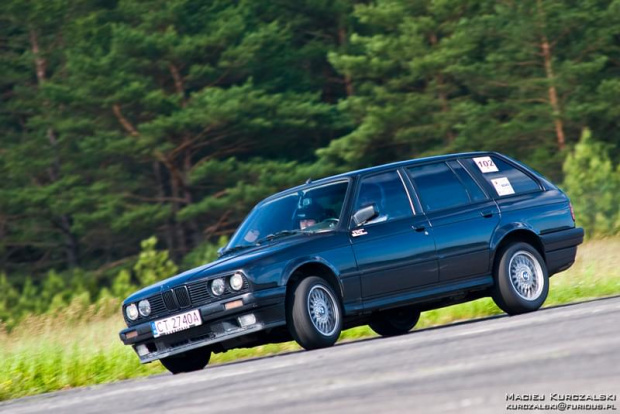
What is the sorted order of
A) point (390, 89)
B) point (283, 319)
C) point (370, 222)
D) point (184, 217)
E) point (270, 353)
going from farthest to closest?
1. point (390, 89)
2. point (184, 217)
3. point (270, 353)
4. point (370, 222)
5. point (283, 319)

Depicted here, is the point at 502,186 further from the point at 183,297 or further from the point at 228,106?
the point at 228,106

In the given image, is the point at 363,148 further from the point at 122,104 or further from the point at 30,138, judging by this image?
the point at 30,138

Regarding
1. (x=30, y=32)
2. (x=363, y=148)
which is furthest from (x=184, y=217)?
(x=30, y=32)

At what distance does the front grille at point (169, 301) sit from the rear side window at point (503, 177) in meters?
3.40

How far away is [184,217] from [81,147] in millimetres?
4681

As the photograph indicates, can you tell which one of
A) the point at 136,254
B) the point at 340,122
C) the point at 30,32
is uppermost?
the point at 30,32

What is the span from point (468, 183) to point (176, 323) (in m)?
3.31

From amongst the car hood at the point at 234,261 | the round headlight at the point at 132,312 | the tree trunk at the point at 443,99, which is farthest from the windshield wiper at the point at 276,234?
the tree trunk at the point at 443,99

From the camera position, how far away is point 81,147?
43.5 meters

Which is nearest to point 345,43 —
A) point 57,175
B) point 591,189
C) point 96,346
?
point 57,175

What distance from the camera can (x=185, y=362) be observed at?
11.4m

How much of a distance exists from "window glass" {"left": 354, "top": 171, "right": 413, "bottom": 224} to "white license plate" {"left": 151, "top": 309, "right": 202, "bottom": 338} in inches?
71.7

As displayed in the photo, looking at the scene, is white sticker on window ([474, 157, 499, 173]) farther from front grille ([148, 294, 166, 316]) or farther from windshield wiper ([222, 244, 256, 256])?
front grille ([148, 294, 166, 316])

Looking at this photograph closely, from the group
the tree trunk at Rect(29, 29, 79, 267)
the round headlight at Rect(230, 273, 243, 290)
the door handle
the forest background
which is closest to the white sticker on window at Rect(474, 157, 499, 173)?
the door handle
